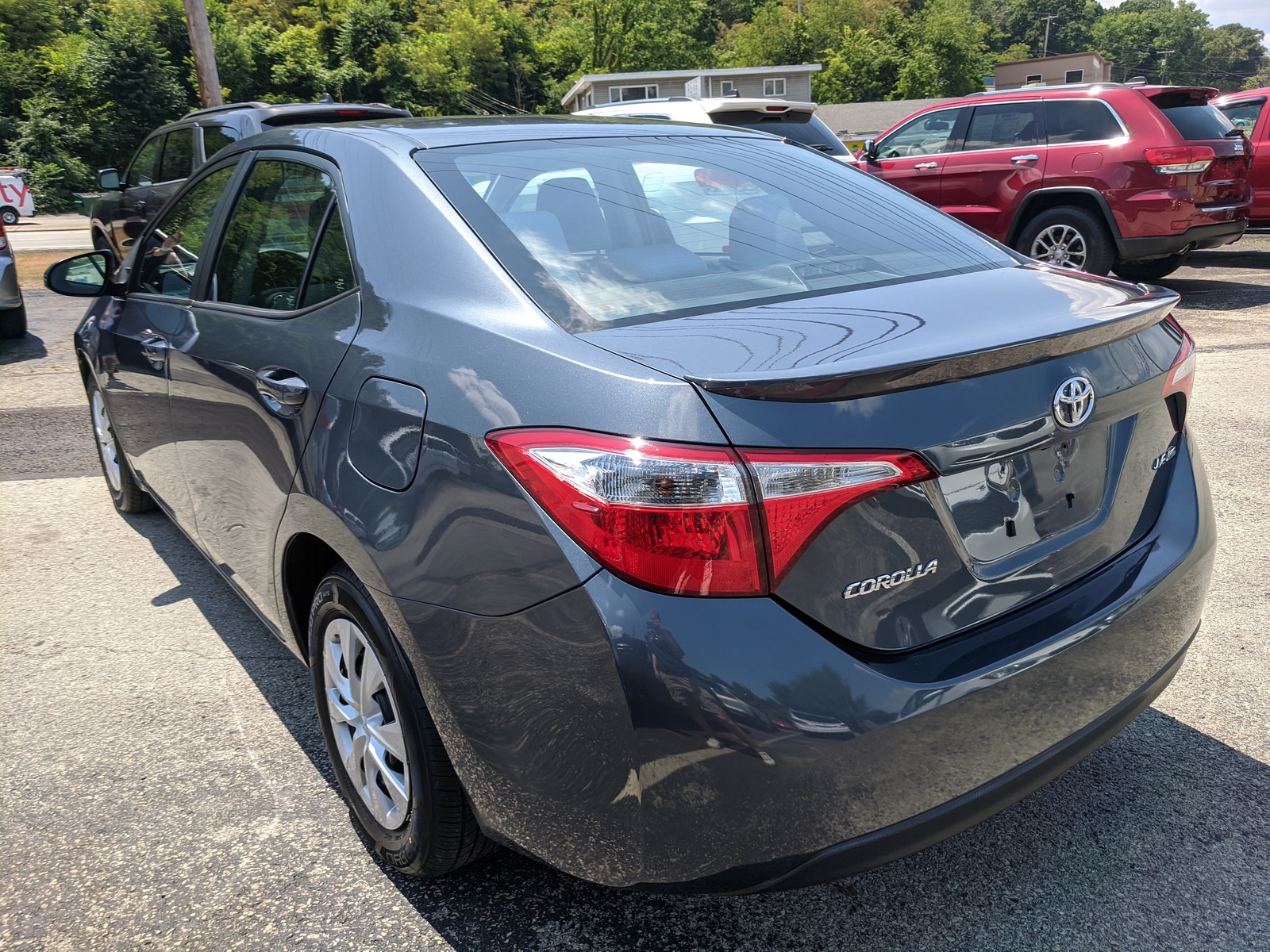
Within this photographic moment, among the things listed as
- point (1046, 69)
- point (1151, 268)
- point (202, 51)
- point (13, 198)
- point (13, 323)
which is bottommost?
point (13, 198)

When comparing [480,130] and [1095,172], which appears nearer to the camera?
[480,130]

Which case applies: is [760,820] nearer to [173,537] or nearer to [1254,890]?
[1254,890]

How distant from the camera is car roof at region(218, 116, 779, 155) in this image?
252 centimetres

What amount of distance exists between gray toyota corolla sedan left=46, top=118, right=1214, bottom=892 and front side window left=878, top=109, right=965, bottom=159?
831 centimetres

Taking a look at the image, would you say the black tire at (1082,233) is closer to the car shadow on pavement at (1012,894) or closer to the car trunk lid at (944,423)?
the car shadow on pavement at (1012,894)

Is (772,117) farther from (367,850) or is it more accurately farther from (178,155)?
(367,850)

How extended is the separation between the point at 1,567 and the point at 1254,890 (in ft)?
14.5

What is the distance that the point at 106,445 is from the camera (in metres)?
4.64

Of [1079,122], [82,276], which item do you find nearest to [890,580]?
[82,276]

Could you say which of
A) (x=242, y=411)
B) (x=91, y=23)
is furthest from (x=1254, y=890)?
(x=91, y=23)

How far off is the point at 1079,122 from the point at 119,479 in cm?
827

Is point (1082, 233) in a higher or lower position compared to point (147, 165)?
lower

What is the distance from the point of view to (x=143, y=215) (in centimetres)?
874

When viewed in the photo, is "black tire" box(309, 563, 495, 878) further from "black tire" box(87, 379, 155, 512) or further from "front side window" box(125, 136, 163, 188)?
"front side window" box(125, 136, 163, 188)
